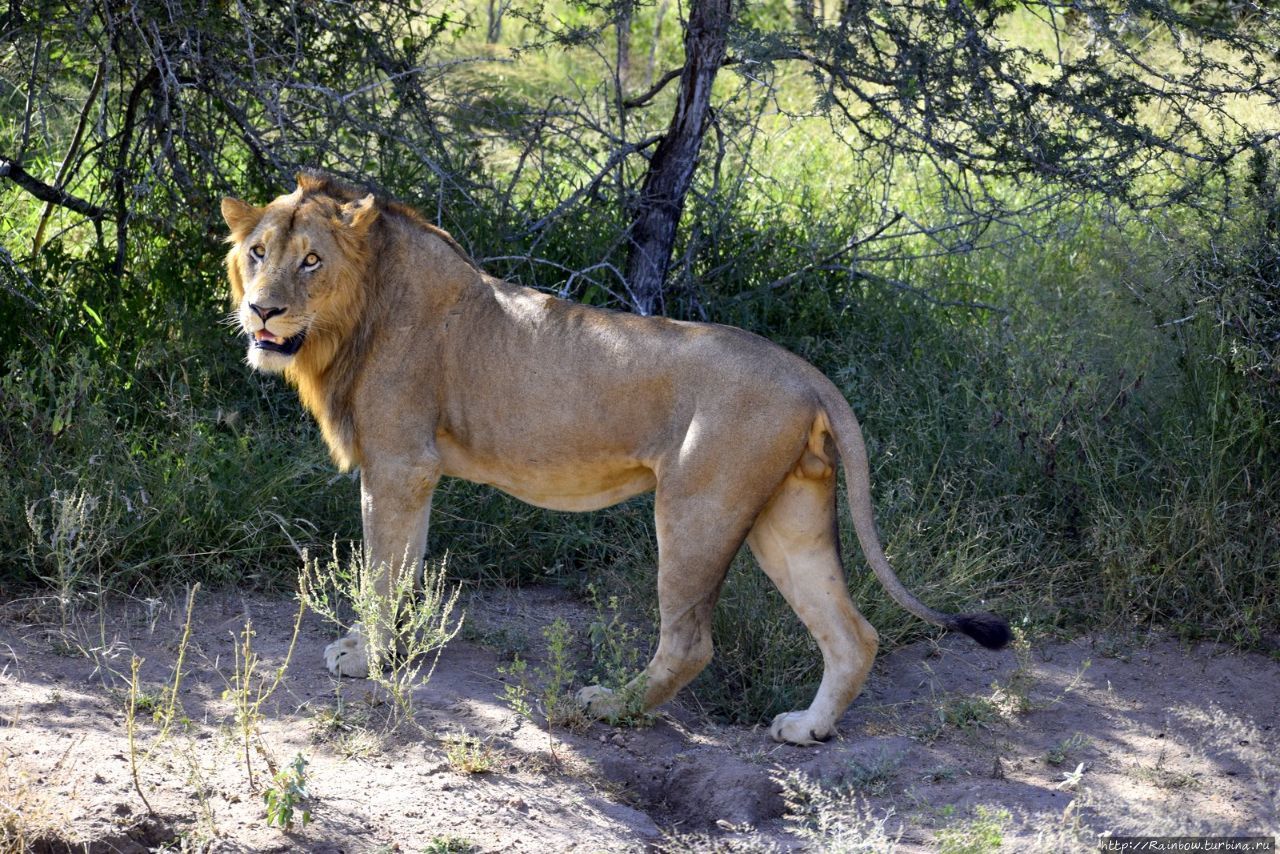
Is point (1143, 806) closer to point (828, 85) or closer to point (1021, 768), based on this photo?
point (1021, 768)

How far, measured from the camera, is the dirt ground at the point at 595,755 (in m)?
3.31

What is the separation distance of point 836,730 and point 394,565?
52.2 inches

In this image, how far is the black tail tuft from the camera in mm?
3656

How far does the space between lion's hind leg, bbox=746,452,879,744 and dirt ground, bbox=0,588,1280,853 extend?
0.09 m

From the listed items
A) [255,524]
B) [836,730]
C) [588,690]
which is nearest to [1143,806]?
[836,730]

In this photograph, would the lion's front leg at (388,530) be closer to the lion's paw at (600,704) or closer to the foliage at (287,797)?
the lion's paw at (600,704)

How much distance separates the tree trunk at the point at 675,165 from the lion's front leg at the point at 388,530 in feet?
5.70

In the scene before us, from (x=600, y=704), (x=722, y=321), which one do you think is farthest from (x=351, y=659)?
(x=722, y=321)

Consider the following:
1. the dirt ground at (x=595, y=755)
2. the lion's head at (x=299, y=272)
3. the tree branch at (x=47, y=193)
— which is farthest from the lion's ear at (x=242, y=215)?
the tree branch at (x=47, y=193)

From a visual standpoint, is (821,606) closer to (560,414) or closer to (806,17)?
(560,414)

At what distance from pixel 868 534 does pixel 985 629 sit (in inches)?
14.7

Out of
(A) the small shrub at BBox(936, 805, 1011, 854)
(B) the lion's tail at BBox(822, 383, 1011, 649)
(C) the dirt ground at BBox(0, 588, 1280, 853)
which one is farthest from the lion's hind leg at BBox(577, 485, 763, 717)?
(A) the small shrub at BBox(936, 805, 1011, 854)

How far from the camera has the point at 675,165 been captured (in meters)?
5.79

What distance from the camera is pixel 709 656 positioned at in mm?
3953
